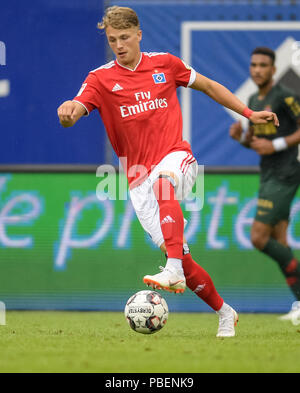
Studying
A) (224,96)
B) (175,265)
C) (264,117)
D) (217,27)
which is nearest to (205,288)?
(175,265)

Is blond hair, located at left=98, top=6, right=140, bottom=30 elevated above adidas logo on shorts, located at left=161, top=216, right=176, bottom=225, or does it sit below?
above

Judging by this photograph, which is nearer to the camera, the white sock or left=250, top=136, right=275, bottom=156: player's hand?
the white sock

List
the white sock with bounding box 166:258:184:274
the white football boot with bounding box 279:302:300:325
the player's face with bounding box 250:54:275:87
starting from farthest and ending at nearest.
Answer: the player's face with bounding box 250:54:275:87 < the white football boot with bounding box 279:302:300:325 < the white sock with bounding box 166:258:184:274

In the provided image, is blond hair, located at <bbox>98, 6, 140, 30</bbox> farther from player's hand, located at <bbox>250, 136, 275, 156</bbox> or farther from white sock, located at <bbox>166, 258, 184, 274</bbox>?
player's hand, located at <bbox>250, 136, 275, 156</bbox>

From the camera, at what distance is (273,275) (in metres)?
9.36

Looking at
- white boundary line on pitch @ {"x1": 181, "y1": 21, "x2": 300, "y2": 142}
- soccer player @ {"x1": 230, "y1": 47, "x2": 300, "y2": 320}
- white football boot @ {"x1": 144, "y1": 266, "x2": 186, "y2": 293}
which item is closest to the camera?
white football boot @ {"x1": 144, "y1": 266, "x2": 186, "y2": 293}

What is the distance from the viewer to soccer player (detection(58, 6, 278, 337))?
6.21 m

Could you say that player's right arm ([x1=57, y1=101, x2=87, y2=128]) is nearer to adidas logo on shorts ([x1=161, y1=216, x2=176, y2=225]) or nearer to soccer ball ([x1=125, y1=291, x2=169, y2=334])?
adidas logo on shorts ([x1=161, y1=216, x2=176, y2=225])

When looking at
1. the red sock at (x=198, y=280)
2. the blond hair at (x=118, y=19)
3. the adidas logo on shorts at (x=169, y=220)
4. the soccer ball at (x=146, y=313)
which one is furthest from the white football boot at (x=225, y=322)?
the blond hair at (x=118, y=19)

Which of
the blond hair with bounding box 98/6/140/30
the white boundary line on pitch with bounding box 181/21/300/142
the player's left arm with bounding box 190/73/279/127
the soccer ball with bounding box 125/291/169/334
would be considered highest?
the white boundary line on pitch with bounding box 181/21/300/142

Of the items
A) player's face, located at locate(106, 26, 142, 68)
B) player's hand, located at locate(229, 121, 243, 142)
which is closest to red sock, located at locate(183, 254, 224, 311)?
player's face, located at locate(106, 26, 142, 68)

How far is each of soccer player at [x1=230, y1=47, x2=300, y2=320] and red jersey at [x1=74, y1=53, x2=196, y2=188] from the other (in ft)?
8.29

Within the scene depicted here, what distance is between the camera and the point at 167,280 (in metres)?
5.62

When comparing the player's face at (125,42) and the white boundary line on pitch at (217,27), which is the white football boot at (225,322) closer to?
the player's face at (125,42)
